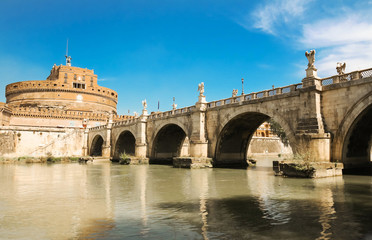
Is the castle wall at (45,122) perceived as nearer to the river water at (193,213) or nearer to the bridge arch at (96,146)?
the bridge arch at (96,146)

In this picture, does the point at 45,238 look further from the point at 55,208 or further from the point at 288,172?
the point at 288,172

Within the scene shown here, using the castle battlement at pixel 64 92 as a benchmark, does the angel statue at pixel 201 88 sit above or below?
below

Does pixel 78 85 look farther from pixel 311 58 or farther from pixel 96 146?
pixel 311 58

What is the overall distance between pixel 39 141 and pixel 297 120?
47.0 m

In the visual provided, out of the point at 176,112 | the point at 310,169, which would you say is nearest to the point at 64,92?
the point at 176,112

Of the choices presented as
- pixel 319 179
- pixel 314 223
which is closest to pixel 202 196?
pixel 314 223

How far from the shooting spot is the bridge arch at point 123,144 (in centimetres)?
4945

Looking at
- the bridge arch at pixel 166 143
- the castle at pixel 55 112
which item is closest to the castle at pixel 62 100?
the castle at pixel 55 112

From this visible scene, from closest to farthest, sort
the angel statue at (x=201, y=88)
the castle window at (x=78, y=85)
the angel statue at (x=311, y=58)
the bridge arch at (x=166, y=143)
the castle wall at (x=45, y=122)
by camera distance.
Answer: the angel statue at (x=311, y=58)
the angel statue at (x=201, y=88)
the bridge arch at (x=166, y=143)
the castle wall at (x=45, y=122)
the castle window at (x=78, y=85)

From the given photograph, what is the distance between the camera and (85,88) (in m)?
74.9

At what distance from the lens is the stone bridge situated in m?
18.1

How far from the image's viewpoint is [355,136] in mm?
18734

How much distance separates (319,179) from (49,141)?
163 ft

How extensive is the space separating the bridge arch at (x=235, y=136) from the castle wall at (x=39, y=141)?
36684 millimetres
